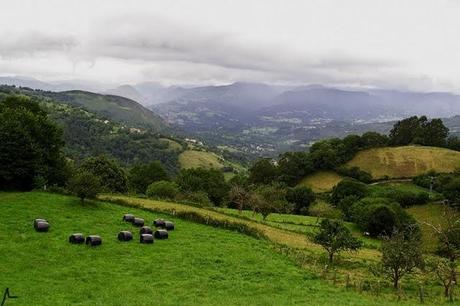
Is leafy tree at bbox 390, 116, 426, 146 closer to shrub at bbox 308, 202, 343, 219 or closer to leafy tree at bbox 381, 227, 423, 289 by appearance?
shrub at bbox 308, 202, 343, 219

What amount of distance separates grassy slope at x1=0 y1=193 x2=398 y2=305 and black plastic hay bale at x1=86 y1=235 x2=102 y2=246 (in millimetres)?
636

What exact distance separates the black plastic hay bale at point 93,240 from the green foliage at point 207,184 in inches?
2567

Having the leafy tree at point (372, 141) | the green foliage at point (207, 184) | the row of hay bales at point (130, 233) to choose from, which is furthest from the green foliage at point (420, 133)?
the row of hay bales at point (130, 233)

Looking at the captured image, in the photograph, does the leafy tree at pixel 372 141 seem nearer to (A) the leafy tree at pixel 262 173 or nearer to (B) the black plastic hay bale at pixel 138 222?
(A) the leafy tree at pixel 262 173

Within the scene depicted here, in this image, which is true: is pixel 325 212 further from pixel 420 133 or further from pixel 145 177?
pixel 420 133

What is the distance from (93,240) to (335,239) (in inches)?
965

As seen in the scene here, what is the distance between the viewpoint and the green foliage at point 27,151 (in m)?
67.1

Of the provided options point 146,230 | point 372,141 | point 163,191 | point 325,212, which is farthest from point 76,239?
point 372,141

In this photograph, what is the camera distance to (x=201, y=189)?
113438 millimetres

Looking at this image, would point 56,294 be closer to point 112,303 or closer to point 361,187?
point 112,303

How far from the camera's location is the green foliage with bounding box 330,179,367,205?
120 meters

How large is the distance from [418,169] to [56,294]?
132289mm


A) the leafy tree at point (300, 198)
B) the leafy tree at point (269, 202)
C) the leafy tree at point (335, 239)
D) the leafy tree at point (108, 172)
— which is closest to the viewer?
the leafy tree at point (335, 239)

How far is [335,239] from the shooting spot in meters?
49.6
